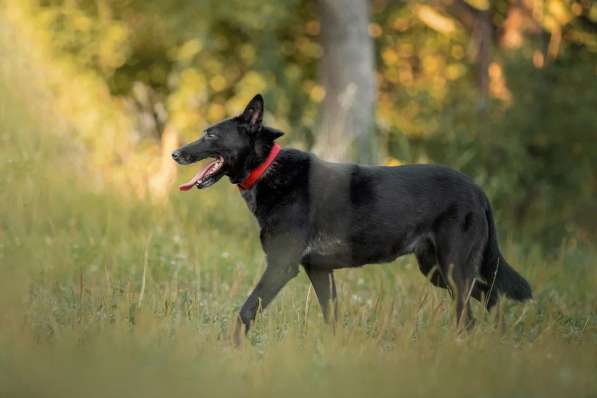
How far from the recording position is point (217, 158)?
561cm

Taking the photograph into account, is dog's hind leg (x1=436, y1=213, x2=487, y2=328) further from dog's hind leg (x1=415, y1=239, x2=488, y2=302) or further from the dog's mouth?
the dog's mouth

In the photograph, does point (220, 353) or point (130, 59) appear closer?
point (220, 353)

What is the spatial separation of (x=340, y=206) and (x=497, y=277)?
4.45ft

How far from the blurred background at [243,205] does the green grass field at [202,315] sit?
2 cm

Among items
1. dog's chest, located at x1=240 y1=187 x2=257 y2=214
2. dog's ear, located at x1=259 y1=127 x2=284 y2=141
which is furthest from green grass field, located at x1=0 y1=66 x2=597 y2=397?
dog's ear, located at x1=259 y1=127 x2=284 y2=141

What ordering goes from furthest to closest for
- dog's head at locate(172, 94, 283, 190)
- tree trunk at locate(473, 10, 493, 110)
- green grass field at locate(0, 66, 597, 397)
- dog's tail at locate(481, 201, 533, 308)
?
tree trunk at locate(473, 10, 493, 110), dog's tail at locate(481, 201, 533, 308), dog's head at locate(172, 94, 283, 190), green grass field at locate(0, 66, 597, 397)

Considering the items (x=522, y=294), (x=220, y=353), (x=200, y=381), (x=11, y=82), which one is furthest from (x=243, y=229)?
(x=200, y=381)

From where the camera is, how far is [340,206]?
223 inches

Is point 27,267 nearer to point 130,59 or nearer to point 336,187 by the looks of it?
point 336,187

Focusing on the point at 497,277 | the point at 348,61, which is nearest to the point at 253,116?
the point at 497,277

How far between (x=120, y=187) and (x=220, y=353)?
15.8ft

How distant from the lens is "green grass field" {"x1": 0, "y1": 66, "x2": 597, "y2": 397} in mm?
4059

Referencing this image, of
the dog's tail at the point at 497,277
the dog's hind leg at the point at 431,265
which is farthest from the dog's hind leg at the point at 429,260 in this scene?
the dog's tail at the point at 497,277

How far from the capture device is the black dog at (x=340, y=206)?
5570mm
